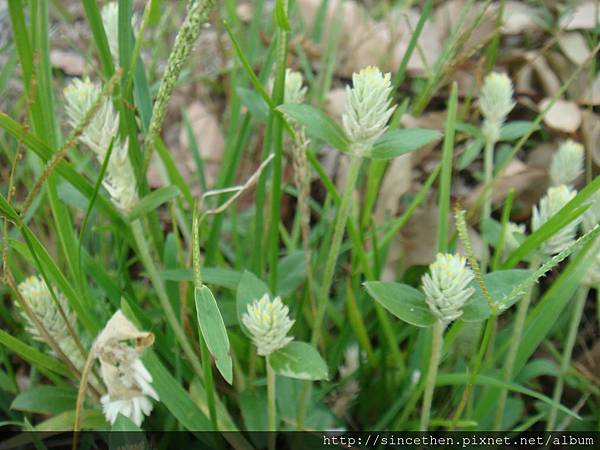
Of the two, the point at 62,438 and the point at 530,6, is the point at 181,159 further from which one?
the point at 530,6

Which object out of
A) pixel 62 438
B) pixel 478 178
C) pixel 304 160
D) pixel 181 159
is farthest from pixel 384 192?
pixel 62 438

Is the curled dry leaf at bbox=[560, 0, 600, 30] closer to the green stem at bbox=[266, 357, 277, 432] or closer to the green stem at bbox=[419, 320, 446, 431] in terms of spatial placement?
the green stem at bbox=[419, 320, 446, 431]

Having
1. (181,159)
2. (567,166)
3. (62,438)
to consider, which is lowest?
(62,438)

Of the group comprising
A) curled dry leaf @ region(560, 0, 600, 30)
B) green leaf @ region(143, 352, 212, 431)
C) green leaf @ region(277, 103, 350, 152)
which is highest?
curled dry leaf @ region(560, 0, 600, 30)

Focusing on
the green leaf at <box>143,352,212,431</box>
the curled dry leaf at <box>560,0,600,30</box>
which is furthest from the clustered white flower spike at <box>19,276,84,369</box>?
the curled dry leaf at <box>560,0,600,30</box>

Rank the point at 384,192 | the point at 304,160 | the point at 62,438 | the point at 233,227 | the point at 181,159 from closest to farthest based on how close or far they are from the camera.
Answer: the point at 304,160
the point at 62,438
the point at 233,227
the point at 384,192
the point at 181,159

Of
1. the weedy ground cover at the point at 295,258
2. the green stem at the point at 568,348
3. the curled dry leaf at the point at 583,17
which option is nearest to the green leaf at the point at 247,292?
the weedy ground cover at the point at 295,258
